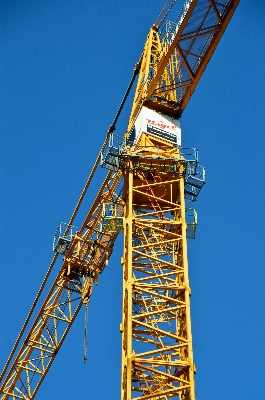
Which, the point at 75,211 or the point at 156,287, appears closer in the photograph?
the point at 156,287

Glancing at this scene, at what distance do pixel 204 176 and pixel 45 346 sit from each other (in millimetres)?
13349

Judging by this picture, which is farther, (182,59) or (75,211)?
(75,211)

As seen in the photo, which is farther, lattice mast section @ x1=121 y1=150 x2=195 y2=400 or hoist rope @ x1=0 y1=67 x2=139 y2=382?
hoist rope @ x1=0 y1=67 x2=139 y2=382

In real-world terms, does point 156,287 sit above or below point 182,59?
below

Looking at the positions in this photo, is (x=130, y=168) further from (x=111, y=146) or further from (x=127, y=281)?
(x=127, y=281)

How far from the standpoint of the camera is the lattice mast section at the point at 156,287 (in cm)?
2128

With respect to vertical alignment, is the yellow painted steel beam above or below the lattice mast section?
above

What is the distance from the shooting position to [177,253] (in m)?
24.9

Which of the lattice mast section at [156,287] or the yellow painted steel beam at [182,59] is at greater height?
the yellow painted steel beam at [182,59]

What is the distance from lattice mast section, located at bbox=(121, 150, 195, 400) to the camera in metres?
21.3

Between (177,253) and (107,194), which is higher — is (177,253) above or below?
below

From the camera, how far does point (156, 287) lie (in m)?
22.8

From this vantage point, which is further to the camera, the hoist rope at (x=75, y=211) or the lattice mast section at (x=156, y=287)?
the hoist rope at (x=75, y=211)

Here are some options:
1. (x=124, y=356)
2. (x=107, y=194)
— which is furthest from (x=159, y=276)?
(x=107, y=194)
